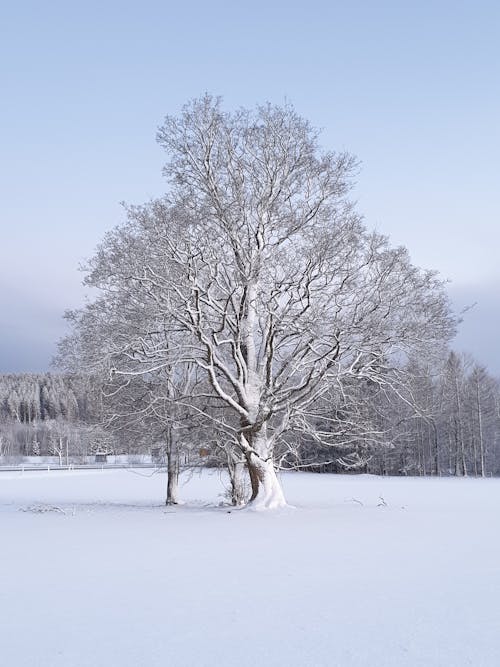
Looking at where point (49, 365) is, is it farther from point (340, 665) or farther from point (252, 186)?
point (340, 665)

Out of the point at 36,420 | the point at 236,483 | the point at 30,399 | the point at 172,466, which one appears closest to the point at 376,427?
the point at 236,483

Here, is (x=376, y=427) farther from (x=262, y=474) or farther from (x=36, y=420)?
(x=36, y=420)

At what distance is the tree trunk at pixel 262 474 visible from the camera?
59.8ft

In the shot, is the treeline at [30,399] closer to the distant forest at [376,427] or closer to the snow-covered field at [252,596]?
the distant forest at [376,427]

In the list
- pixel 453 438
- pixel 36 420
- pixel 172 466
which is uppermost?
pixel 36 420

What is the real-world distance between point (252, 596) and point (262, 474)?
10.5m

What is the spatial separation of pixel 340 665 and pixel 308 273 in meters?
13.0

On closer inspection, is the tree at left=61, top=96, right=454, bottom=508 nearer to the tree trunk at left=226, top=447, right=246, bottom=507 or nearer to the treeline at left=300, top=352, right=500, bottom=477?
the tree trunk at left=226, top=447, right=246, bottom=507

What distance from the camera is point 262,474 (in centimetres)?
1830

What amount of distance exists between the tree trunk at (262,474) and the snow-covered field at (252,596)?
3185mm

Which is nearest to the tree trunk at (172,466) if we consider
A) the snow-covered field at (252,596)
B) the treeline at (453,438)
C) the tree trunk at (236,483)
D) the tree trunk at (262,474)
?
the tree trunk at (236,483)

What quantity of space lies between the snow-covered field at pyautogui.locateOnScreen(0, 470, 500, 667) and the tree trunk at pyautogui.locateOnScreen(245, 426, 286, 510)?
10.5 ft

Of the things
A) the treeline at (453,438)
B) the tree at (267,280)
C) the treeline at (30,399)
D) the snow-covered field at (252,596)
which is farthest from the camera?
the treeline at (30,399)

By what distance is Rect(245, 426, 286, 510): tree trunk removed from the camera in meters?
18.2
